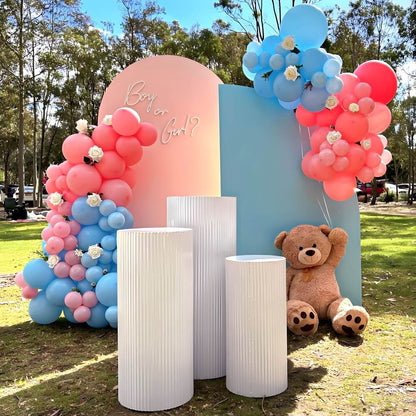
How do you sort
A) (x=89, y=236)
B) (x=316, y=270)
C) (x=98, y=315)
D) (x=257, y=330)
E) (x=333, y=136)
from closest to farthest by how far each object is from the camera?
(x=257, y=330), (x=333, y=136), (x=98, y=315), (x=89, y=236), (x=316, y=270)

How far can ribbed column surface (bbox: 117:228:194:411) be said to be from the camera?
97.6 inches

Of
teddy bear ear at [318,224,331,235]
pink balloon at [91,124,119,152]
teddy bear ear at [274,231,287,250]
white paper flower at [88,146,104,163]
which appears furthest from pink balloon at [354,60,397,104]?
white paper flower at [88,146,104,163]

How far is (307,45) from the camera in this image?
3.93m

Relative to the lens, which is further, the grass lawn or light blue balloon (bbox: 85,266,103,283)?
light blue balloon (bbox: 85,266,103,283)

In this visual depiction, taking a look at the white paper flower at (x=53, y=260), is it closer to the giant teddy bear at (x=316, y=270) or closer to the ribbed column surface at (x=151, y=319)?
the ribbed column surface at (x=151, y=319)

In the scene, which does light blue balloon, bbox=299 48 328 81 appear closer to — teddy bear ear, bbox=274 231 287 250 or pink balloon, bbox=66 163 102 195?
teddy bear ear, bbox=274 231 287 250

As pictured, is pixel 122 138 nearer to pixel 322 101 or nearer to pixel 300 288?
pixel 322 101

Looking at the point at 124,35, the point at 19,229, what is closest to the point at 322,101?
the point at 19,229

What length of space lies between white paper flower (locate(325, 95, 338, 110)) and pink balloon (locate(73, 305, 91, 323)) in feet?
9.66

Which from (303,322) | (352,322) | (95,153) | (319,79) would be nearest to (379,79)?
(319,79)

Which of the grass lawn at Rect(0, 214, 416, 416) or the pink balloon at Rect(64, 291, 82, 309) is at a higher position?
the pink balloon at Rect(64, 291, 82, 309)

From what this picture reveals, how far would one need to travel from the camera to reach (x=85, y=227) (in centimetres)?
420

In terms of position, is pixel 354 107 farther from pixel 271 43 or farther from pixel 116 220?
pixel 116 220

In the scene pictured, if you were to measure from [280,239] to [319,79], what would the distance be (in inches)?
60.8
